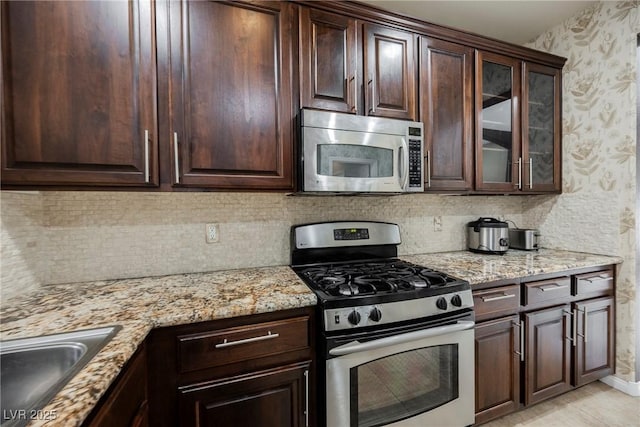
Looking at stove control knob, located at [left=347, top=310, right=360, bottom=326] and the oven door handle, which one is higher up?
stove control knob, located at [left=347, top=310, right=360, bottom=326]

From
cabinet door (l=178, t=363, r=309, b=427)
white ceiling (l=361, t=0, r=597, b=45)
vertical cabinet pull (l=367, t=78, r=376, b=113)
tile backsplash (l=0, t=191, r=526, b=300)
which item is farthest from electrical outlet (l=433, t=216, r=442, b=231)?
cabinet door (l=178, t=363, r=309, b=427)

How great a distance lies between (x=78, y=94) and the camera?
1155mm

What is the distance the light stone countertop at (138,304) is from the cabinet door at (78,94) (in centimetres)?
49

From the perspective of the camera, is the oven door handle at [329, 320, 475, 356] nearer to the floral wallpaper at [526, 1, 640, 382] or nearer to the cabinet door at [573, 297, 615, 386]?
the cabinet door at [573, 297, 615, 386]

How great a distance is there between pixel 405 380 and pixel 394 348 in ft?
0.66

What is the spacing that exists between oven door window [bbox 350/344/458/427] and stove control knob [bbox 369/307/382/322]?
7.8 inches

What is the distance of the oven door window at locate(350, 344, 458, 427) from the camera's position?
125 centimetres

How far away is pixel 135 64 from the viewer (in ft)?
4.01

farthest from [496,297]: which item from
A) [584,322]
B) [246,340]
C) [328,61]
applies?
[328,61]

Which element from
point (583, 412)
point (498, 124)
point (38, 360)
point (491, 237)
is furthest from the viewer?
point (491, 237)

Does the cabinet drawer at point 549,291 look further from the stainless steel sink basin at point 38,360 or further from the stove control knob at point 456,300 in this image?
the stainless steel sink basin at point 38,360

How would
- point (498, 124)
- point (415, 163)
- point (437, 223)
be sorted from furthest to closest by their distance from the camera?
point (437, 223) < point (498, 124) < point (415, 163)

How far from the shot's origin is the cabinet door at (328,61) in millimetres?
1489

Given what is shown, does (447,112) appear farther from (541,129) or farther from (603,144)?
(603,144)
